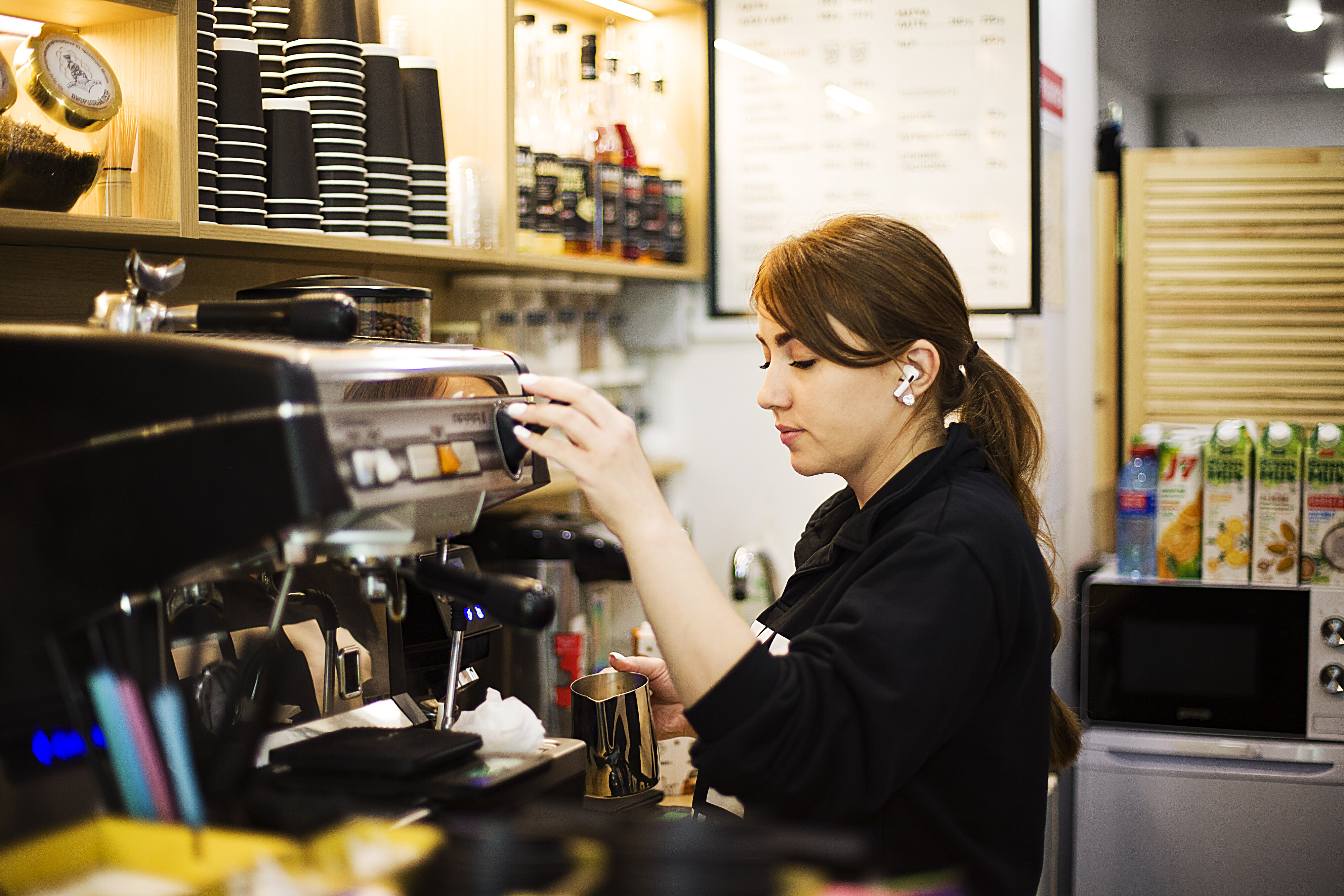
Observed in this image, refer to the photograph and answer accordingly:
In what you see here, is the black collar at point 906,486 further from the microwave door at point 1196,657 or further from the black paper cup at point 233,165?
the microwave door at point 1196,657

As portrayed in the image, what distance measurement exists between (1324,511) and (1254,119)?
3.83 m

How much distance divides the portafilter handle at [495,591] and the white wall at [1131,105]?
4.37 metres

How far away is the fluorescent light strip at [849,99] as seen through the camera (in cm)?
229

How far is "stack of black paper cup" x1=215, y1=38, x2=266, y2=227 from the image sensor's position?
139 centimetres

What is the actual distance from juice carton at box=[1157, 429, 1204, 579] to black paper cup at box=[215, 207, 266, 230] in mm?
1827

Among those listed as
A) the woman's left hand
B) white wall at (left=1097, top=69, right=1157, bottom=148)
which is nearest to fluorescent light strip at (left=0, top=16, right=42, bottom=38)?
the woman's left hand

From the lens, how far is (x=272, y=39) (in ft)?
5.00

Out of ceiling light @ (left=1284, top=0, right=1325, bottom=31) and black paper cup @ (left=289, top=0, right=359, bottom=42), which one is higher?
ceiling light @ (left=1284, top=0, right=1325, bottom=31)

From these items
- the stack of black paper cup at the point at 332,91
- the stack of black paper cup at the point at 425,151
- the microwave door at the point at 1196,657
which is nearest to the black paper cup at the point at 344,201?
the stack of black paper cup at the point at 332,91

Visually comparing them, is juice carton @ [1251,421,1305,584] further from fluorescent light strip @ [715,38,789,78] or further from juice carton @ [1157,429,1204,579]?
fluorescent light strip @ [715,38,789,78]

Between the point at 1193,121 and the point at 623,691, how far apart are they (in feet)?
17.4

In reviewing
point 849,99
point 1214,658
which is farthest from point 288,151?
point 1214,658

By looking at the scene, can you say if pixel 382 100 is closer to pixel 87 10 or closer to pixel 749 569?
pixel 87 10

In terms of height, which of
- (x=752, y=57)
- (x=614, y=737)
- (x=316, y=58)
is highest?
(x=752, y=57)
